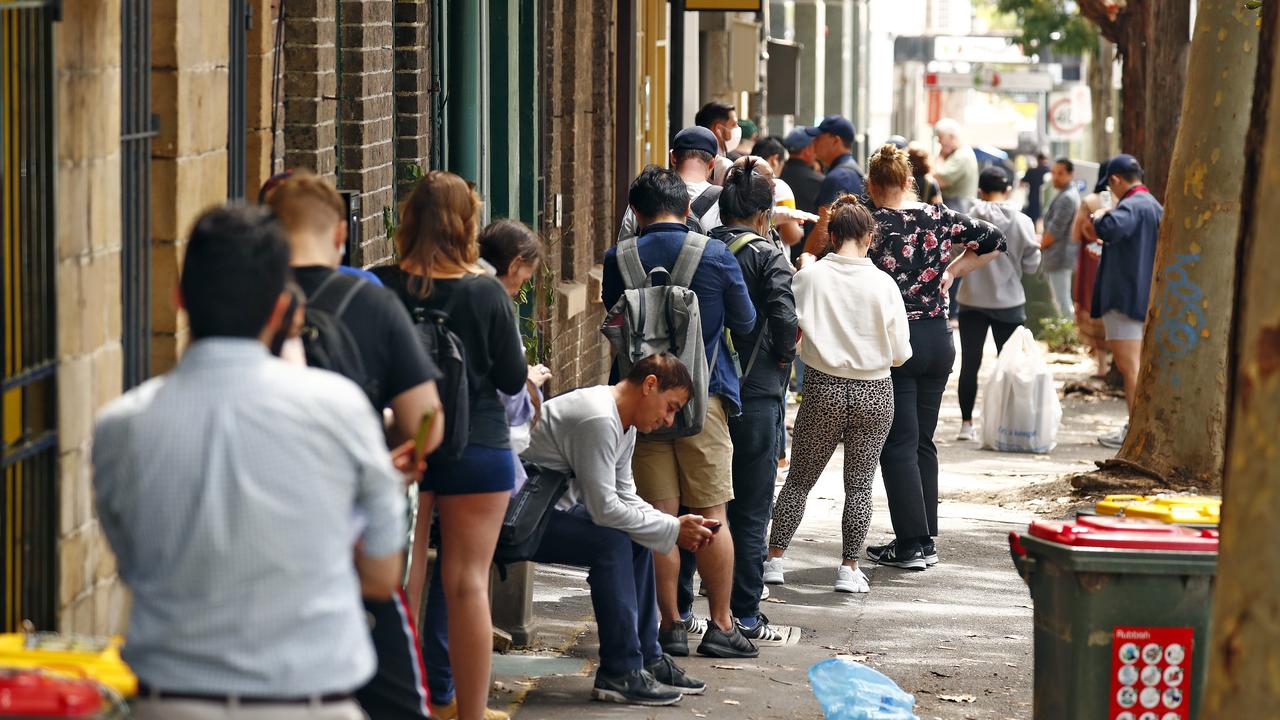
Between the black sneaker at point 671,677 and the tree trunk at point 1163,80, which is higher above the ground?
the tree trunk at point 1163,80

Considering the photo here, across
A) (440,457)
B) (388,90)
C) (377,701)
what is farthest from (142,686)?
(388,90)

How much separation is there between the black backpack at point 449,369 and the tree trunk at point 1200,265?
22.2 ft

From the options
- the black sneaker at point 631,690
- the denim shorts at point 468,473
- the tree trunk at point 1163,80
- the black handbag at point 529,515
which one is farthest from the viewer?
the tree trunk at point 1163,80

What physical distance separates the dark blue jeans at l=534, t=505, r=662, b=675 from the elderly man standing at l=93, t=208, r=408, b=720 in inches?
119

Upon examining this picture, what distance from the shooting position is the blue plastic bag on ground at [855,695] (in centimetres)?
591

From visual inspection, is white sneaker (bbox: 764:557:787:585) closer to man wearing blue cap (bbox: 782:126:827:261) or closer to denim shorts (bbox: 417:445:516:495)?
denim shorts (bbox: 417:445:516:495)

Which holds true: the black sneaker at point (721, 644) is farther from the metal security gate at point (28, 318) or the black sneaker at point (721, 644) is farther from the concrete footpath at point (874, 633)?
the metal security gate at point (28, 318)

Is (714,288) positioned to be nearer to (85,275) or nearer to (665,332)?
(665,332)

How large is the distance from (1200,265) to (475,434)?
6709mm

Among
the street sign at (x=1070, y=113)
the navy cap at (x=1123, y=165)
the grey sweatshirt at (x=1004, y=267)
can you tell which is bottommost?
the grey sweatshirt at (x=1004, y=267)

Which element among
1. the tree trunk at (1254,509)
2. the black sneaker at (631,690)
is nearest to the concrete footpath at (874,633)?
the black sneaker at (631,690)

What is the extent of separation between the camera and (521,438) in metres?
6.11

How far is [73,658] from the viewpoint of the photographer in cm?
353

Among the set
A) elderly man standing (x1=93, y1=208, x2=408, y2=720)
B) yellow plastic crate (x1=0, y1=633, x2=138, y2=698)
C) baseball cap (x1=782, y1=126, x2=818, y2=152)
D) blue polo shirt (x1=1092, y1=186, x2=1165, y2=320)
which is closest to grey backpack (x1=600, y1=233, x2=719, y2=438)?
yellow plastic crate (x1=0, y1=633, x2=138, y2=698)
